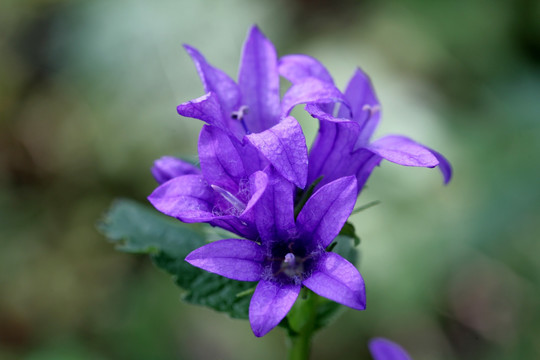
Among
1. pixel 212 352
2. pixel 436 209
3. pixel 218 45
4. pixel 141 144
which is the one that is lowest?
pixel 212 352

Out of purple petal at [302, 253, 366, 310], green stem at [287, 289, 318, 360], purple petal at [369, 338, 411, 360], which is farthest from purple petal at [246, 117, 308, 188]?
purple petal at [369, 338, 411, 360]

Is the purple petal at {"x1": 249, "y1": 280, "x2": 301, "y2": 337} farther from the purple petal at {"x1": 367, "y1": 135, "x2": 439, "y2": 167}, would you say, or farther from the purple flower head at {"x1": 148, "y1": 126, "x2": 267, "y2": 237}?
the purple petal at {"x1": 367, "y1": 135, "x2": 439, "y2": 167}

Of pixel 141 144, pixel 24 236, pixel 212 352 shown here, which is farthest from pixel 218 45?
pixel 212 352

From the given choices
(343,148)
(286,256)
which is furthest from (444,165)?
(286,256)

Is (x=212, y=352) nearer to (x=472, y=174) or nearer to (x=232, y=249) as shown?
(x=472, y=174)

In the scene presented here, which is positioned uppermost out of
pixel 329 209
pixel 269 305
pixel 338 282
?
pixel 329 209

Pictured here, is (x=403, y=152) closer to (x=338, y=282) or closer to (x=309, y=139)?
(x=338, y=282)
